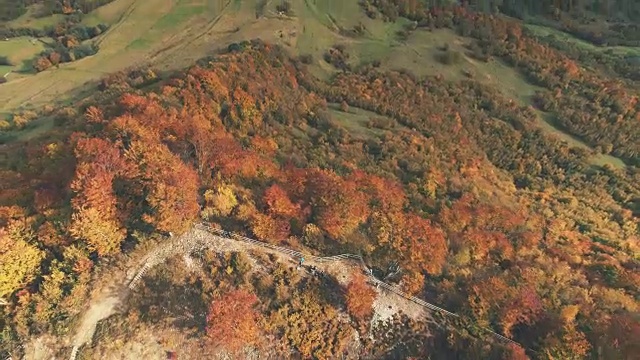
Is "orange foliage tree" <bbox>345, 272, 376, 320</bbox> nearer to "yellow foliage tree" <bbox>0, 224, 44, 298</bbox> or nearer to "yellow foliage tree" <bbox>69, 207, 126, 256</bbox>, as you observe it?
"yellow foliage tree" <bbox>69, 207, 126, 256</bbox>

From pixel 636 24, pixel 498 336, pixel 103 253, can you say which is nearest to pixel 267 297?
pixel 103 253

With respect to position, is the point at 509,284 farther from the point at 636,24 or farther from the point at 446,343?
the point at 636,24

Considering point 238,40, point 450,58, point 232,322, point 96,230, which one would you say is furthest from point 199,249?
point 450,58

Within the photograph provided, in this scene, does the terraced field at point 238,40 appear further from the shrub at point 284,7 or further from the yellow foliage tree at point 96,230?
the yellow foliage tree at point 96,230

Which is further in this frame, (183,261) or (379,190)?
(379,190)

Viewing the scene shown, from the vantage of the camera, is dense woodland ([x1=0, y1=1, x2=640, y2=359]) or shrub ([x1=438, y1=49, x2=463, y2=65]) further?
shrub ([x1=438, y1=49, x2=463, y2=65])

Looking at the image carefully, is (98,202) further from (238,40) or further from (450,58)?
(450,58)

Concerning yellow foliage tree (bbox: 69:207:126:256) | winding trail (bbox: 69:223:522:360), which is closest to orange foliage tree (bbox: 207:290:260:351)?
winding trail (bbox: 69:223:522:360)
